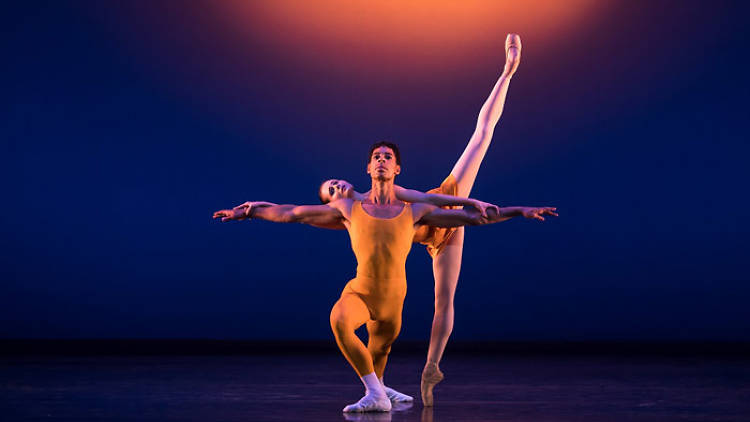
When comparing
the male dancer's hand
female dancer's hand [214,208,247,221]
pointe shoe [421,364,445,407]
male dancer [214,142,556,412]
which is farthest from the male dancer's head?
the male dancer's hand

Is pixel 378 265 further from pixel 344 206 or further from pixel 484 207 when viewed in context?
pixel 484 207

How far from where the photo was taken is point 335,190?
4516mm

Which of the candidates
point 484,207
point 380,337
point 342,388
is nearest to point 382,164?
point 484,207

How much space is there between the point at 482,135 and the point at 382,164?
0.96 meters

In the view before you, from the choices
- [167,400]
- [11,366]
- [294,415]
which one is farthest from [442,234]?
[11,366]

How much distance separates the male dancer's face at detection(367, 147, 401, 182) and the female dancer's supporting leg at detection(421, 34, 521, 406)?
64 centimetres

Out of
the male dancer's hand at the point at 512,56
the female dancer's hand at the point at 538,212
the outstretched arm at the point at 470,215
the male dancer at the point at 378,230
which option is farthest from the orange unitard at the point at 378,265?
the male dancer's hand at the point at 512,56

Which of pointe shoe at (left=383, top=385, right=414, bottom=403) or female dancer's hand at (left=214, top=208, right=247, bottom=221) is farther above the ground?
female dancer's hand at (left=214, top=208, right=247, bottom=221)

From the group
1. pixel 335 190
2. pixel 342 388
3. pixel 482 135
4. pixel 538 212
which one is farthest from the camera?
pixel 342 388

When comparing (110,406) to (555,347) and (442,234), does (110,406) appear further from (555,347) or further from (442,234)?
(555,347)

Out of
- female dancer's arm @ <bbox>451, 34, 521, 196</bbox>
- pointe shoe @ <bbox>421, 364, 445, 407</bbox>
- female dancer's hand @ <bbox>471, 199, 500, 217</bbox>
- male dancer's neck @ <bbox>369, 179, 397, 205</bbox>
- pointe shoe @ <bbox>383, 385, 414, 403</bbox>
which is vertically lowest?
pointe shoe @ <bbox>383, 385, 414, 403</bbox>

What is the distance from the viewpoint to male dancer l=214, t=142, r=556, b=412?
4.17m

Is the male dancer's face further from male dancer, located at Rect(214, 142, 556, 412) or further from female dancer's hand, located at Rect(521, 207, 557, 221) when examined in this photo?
female dancer's hand, located at Rect(521, 207, 557, 221)

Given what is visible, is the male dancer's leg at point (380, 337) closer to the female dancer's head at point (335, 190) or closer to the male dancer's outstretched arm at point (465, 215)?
the male dancer's outstretched arm at point (465, 215)
